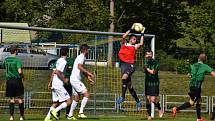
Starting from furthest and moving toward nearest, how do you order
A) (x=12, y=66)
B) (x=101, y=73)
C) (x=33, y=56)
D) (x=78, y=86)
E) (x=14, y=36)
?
(x=33, y=56)
(x=101, y=73)
(x=14, y=36)
(x=12, y=66)
(x=78, y=86)

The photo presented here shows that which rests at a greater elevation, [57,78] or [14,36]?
[14,36]

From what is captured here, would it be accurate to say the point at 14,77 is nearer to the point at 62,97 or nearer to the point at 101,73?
the point at 62,97

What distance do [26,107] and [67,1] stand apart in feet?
78.2

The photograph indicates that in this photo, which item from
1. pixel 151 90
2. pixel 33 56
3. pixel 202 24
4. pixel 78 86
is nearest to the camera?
pixel 78 86

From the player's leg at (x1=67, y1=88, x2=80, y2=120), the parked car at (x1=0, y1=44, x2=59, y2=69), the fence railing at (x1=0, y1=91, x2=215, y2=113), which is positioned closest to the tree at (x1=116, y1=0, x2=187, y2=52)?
the parked car at (x1=0, y1=44, x2=59, y2=69)

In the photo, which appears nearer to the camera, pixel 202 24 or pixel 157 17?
pixel 202 24

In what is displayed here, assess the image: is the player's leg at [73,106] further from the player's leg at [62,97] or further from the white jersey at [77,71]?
the player's leg at [62,97]

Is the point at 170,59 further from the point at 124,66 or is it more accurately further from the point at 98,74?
the point at 124,66

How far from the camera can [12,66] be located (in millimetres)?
21203

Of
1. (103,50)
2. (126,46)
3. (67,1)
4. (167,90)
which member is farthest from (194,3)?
(126,46)

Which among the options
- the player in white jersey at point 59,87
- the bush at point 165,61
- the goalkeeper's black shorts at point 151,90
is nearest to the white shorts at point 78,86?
the player in white jersey at point 59,87

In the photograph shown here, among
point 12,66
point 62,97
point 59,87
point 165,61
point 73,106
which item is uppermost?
point 12,66

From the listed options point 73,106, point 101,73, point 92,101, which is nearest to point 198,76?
point 73,106

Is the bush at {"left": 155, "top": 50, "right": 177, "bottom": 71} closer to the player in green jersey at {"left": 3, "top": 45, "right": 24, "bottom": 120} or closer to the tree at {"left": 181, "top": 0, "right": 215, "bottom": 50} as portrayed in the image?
the tree at {"left": 181, "top": 0, "right": 215, "bottom": 50}
